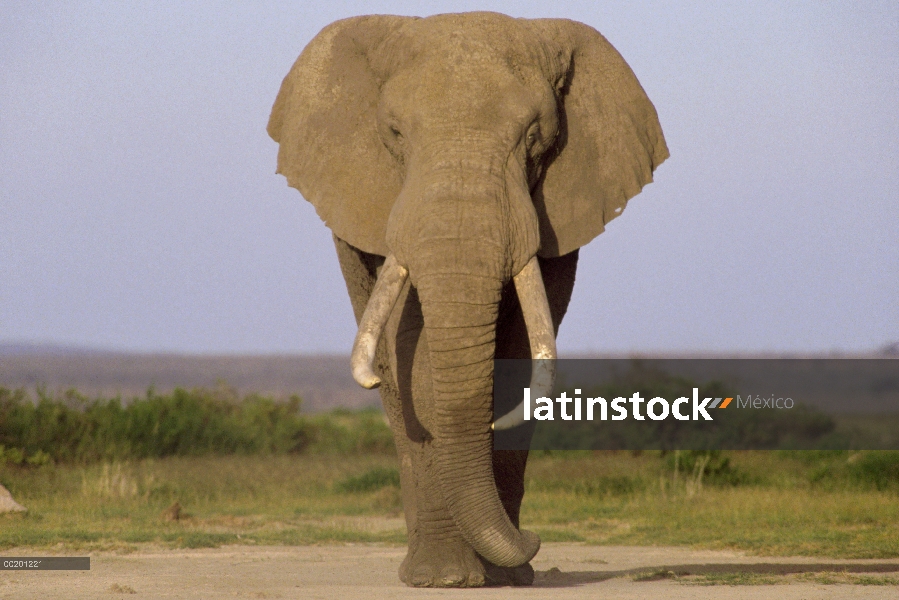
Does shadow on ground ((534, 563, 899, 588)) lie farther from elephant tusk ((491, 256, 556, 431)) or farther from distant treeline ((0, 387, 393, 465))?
distant treeline ((0, 387, 393, 465))

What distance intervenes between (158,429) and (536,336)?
46.7ft

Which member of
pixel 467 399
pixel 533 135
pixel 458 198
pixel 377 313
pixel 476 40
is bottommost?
pixel 467 399

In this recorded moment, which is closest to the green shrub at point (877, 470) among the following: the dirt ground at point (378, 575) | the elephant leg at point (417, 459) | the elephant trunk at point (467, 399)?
the dirt ground at point (378, 575)

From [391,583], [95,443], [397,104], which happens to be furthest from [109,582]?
[95,443]

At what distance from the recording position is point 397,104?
687cm

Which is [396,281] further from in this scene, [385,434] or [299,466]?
[385,434]

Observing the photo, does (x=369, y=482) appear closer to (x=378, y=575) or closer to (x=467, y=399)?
(x=378, y=575)

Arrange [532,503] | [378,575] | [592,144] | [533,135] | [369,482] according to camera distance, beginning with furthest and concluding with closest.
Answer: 1. [369,482]
2. [532,503]
3. [378,575]
4. [592,144]
5. [533,135]

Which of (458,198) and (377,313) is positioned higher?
(458,198)

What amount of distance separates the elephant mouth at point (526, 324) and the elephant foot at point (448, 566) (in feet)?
3.91

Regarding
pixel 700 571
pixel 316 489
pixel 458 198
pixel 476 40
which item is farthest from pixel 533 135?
pixel 316 489

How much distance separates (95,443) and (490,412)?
42.6 ft

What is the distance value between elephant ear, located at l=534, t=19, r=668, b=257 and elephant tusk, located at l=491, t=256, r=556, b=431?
538 mm

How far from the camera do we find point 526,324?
6.46 meters
